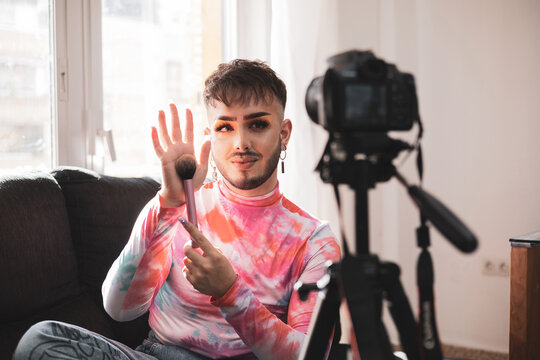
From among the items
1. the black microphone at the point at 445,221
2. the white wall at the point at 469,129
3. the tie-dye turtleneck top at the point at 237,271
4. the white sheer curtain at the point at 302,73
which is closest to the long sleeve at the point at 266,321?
→ the tie-dye turtleneck top at the point at 237,271

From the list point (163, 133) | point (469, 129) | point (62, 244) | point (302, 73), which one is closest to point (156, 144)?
point (163, 133)

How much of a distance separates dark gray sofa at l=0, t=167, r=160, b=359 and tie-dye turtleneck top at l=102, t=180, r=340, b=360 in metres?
0.23

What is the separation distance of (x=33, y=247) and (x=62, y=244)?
3.9 inches

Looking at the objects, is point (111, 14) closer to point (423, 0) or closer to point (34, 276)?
point (34, 276)

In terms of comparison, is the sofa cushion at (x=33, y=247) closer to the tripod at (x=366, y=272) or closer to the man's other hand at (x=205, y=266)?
the man's other hand at (x=205, y=266)

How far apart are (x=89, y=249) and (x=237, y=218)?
48 cm

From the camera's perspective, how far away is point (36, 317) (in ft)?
4.15

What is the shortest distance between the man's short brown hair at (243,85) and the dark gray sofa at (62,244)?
475mm

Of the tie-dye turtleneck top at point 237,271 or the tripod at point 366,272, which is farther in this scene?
the tie-dye turtleneck top at point 237,271

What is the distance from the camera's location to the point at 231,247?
4.15 ft

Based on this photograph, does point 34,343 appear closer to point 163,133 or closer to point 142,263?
point 142,263

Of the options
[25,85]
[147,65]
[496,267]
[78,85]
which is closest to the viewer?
[25,85]

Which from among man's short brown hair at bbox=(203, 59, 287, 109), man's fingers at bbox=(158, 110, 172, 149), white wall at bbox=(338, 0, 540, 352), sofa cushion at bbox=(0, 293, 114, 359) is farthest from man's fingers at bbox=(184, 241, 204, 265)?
white wall at bbox=(338, 0, 540, 352)

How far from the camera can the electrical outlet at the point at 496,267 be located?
2.56 meters
